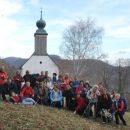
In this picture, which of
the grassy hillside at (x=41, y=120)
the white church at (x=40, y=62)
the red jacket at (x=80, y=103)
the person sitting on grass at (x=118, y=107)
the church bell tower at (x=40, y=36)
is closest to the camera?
the grassy hillside at (x=41, y=120)

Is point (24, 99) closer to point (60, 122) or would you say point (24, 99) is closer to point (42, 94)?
point (42, 94)

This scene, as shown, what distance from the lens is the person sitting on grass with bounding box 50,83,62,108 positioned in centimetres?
2216

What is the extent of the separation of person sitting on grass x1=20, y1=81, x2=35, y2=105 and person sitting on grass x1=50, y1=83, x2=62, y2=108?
114 cm

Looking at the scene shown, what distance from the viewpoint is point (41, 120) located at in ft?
55.9

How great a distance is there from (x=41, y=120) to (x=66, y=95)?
5480mm

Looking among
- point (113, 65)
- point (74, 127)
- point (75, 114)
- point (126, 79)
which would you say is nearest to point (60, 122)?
point (74, 127)

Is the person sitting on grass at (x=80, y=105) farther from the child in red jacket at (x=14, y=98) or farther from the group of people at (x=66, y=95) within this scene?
the child in red jacket at (x=14, y=98)

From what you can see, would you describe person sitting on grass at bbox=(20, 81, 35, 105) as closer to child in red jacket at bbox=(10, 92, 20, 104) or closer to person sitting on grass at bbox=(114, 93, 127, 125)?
child in red jacket at bbox=(10, 92, 20, 104)

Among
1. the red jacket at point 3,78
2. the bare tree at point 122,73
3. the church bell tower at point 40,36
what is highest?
the church bell tower at point 40,36

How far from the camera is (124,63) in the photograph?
316ft

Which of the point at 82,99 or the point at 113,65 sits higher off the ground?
the point at 113,65

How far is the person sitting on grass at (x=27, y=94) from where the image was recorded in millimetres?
20953

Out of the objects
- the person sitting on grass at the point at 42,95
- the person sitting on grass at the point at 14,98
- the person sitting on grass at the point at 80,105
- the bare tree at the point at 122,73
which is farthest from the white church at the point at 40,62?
the person sitting on grass at the point at 14,98

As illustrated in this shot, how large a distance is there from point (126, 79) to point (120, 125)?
203 feet
